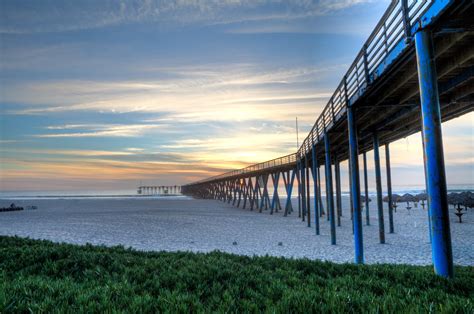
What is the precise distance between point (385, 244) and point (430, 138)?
8.21 metres

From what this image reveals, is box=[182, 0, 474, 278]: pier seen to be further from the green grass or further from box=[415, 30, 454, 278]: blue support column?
the green grass

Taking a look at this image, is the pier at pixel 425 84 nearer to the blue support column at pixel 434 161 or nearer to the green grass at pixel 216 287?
the blue support column at pixel 434 161

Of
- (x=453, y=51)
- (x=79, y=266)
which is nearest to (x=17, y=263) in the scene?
(x=79, y=266)

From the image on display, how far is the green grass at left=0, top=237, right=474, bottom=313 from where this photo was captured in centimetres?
347

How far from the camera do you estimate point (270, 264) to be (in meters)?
6.05

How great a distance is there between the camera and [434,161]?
494cm

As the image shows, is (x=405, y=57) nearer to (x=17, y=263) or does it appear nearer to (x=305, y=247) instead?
(x=305, y=247)

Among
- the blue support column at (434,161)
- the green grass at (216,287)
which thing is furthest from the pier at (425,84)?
the green grass at (216,287)

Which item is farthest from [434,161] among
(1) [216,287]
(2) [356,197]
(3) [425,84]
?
(2) [356,197]

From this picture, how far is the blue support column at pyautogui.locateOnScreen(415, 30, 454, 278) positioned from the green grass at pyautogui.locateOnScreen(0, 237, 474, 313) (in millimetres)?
380

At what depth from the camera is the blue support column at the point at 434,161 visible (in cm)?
484

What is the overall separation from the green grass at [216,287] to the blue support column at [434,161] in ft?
1.25

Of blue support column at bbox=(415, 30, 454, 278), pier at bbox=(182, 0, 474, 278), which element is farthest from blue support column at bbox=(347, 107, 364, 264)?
blue support column at bbox=(415, 30, 454, 278)

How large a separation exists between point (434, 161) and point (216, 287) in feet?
12.7
